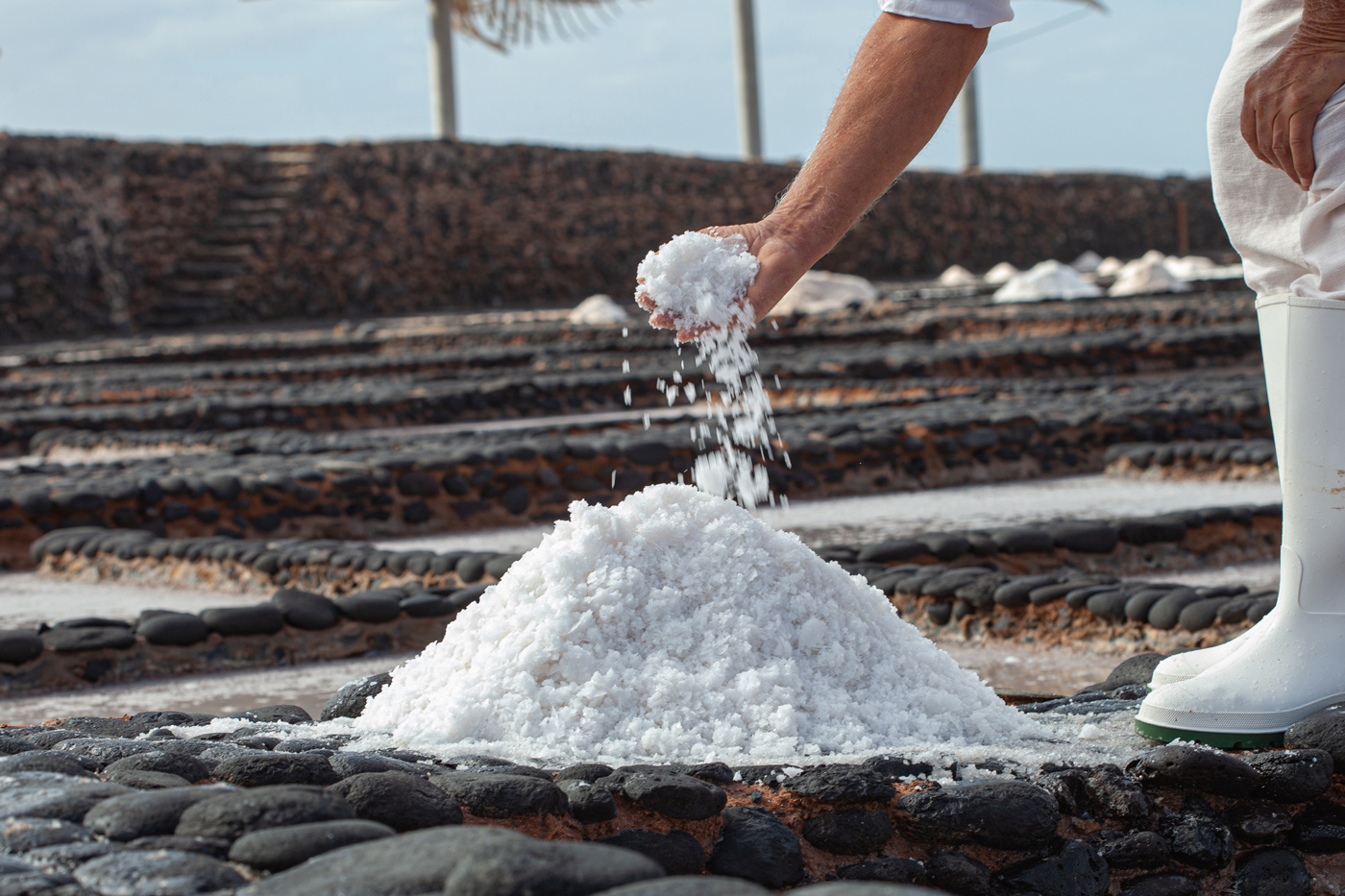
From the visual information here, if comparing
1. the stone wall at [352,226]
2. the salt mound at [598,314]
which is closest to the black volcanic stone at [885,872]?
the salt mound at [598,314]

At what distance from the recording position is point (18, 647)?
10.8 ft

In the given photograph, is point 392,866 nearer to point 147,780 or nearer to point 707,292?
point 147,780

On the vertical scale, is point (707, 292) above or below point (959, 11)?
below

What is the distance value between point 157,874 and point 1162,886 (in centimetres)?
106

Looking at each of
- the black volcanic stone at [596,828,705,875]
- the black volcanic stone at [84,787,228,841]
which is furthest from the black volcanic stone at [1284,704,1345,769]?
the black volcanic stone at [84,787,228,841]

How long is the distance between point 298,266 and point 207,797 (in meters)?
19.1

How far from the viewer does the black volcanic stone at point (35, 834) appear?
1.21 meters

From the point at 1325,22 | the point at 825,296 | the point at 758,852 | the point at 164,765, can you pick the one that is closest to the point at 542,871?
the point at 758,852

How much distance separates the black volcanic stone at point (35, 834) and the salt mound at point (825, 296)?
1333cm

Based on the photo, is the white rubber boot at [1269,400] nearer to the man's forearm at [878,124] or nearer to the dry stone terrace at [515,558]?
the dry stone terrace at [515,558]

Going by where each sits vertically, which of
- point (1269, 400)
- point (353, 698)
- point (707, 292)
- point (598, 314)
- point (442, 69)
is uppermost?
point (442, 69)

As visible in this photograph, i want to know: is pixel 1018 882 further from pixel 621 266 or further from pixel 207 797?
pixel 621 266

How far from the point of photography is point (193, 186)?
19422 mm

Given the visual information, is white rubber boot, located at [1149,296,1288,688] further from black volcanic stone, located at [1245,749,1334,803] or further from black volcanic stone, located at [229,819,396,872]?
black volcanic stone, located at [229,819,396,872]
